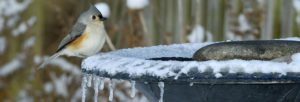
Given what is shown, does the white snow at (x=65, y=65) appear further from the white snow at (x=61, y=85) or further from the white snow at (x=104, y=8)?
the white snow at (x=104, y=8)

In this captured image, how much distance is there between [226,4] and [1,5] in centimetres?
261

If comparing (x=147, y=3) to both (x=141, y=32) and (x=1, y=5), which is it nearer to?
(x=141, y=32)

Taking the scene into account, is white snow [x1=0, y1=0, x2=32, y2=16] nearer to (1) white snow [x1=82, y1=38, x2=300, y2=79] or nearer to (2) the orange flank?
(2) the orange flank

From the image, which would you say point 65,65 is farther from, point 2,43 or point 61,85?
point 2,43

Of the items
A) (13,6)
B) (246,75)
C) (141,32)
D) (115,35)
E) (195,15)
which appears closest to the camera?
(246,75)

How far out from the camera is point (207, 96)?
2217 millimetres

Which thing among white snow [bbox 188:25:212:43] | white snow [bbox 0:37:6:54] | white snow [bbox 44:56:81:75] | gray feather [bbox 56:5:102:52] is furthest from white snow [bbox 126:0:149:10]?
white snow [bbox 0:37:6:54]

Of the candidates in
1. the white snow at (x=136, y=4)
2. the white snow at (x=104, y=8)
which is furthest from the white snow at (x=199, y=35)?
the white snow at (x=104, y=8)

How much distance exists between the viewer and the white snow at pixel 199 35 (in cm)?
577

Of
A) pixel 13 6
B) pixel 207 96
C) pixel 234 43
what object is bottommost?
pixel 207 96

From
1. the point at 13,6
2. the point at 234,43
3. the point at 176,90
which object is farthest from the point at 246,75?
the point at 13,6

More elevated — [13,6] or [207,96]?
[13,6]

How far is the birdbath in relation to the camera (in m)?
1.95

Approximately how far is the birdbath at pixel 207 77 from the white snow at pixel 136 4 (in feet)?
11.4
